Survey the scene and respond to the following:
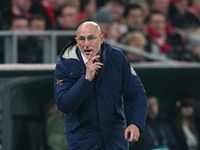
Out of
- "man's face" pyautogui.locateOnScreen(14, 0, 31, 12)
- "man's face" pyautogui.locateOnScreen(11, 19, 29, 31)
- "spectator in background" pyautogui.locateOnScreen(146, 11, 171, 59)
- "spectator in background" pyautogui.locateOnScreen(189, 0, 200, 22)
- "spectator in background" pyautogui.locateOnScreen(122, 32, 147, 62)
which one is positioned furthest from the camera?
"spectator in background" pyautogui.locateOnScreen(189, 0, 200, 22)

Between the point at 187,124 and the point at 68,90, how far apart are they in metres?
5.58

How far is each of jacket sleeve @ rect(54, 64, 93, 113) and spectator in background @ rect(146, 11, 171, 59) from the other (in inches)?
226

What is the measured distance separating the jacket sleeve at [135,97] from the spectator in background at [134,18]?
5.69 meters

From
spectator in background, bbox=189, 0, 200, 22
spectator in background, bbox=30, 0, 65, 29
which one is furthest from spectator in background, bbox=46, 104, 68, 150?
spectator in background, bbox=189, 0, 200, 22

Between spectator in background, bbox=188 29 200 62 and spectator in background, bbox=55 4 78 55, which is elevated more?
spectator in background, bbox=55 4 78 55

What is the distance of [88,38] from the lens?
4984mm

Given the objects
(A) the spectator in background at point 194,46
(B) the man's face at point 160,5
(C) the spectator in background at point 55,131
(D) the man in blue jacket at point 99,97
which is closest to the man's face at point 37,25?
(C) the spectator in background at point 55,131

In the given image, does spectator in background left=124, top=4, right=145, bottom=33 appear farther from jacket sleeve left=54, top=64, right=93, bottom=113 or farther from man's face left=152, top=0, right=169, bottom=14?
jacket sleeve left=54, top=64, right=93, bottom=113

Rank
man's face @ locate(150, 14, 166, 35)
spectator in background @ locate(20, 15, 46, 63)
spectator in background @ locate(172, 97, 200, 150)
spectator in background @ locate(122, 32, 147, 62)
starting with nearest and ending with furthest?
spectator in background @ locate(20, 15, 46, 63)
spectator in background @ locate(172, 97, 200, 150)
spectator in background @ locate(122, 32, 147, 62)
man's face @ locate(150, 14, 166, 35)

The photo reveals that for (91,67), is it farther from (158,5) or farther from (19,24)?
(158,5)

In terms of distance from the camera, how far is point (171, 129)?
10000 mm

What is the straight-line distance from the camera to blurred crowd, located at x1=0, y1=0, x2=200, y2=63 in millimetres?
9586

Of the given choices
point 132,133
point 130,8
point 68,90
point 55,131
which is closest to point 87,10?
point 130,8

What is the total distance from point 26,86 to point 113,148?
322 cm
